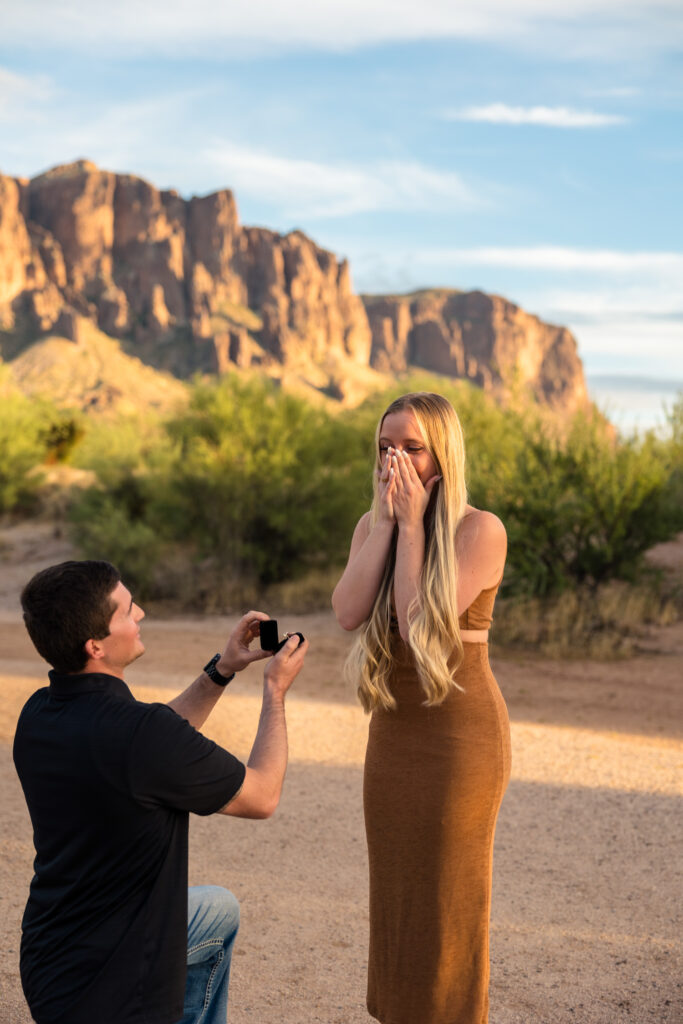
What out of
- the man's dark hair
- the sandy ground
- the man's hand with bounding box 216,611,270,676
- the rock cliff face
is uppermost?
the rock cliff face

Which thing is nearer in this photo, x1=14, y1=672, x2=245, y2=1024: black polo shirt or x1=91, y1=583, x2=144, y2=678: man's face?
x1=14, y1=672, x2=245, y2=1024: black polo shirt

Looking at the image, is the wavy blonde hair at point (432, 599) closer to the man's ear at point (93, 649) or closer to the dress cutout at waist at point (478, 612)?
the dress cutout at waist at point (478, 612)

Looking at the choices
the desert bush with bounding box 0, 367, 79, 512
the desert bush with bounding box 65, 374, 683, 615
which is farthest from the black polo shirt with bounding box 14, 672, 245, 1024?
the desert bush with bounding box 0, 367, 79, 512

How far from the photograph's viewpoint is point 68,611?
2270mm

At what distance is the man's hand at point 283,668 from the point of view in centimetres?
260

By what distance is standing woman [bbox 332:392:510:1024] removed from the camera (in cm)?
288

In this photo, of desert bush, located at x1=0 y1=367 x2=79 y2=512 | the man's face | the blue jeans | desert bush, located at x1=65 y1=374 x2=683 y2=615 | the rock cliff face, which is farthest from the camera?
the rock cliff face

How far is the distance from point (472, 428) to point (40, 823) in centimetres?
2010

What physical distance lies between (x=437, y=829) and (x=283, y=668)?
0.74 metres

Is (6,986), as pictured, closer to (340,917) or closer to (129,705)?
(340,917)

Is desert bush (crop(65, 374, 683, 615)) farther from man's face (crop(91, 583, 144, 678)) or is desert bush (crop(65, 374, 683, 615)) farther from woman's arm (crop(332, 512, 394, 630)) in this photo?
man's face (crop(91, 583, 144, 678))

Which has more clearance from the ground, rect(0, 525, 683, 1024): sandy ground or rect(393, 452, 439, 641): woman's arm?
rect(393, 452, 439, 641): woman's arm

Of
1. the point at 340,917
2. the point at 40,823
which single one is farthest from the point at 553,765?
the point at 40,823

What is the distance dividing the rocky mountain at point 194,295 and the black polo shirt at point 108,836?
333 feet
